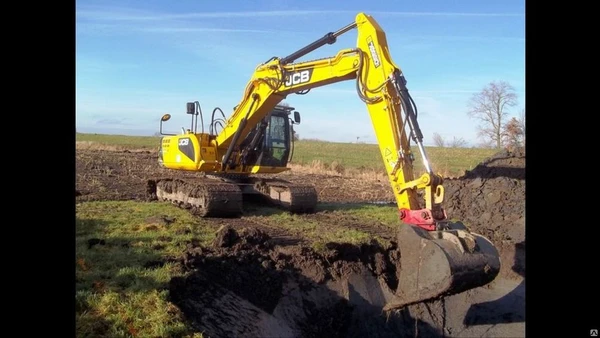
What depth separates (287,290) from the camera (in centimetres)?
710

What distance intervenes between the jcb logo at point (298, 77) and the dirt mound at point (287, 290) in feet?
10.7

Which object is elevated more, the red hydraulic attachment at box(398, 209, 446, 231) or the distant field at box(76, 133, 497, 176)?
the distant field at box(76, 133, 497, 176)

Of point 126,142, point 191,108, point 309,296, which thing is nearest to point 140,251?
point 309,296

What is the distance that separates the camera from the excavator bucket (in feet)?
19.0

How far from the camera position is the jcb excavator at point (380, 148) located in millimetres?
6008

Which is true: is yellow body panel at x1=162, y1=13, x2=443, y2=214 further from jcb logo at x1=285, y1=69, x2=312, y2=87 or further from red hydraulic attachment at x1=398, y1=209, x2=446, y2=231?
red hydraulic attachment at x1=398, y1=209, x2=446, y2=231

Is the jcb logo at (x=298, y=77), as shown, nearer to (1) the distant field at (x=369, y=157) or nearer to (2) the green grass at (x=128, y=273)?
(2) the green grass at (x=128, y=273)

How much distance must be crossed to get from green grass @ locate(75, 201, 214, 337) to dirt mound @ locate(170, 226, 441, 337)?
1.20ft

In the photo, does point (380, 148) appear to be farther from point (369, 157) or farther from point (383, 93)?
point (369, 157)

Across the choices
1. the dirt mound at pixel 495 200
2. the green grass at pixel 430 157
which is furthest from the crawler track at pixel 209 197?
the green grass at pixel 430 157

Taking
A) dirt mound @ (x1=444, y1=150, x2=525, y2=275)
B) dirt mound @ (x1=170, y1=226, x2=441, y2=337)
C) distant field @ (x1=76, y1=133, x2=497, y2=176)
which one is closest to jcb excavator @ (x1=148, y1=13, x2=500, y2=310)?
dirt mound @ (x1=170, y1=226, x2=441, y2=337)
